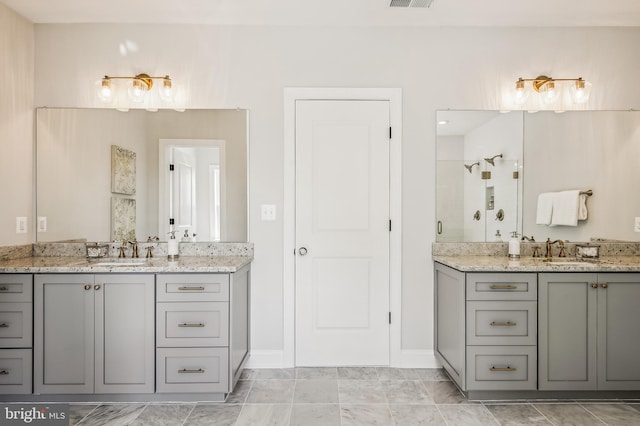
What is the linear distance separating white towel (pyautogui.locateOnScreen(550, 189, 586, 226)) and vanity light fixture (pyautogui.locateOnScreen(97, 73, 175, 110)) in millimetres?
3039

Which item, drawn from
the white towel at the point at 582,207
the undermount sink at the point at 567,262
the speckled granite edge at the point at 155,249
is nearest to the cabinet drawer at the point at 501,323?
the undermount sink at the point at 567,262

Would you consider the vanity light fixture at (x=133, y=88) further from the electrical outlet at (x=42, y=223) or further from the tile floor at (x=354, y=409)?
the tile floor at (x=354, y=409)

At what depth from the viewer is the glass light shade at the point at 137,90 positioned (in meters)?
2.84

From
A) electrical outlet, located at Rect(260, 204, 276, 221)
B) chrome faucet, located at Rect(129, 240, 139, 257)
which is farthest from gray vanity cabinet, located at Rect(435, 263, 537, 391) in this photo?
chrome faucet, located at Rect(129, 240, 139, 257)

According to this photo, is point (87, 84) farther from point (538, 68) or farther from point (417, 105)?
point (538, 68)

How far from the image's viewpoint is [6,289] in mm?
2312

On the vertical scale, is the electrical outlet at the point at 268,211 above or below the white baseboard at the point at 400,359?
above

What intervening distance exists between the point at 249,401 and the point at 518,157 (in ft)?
8.59

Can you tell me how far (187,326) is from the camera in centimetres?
233

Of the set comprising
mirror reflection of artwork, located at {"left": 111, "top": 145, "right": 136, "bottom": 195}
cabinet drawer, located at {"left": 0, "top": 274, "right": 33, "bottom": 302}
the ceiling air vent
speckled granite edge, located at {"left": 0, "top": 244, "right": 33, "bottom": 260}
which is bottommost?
cabinet drawer, located at {"left": 0, "top": 274, "right": 33, "bottom": 302}

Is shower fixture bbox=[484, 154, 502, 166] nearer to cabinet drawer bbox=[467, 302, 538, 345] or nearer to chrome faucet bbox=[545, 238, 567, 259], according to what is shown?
chrome faucet bbox=[545, 238, 567, 259]

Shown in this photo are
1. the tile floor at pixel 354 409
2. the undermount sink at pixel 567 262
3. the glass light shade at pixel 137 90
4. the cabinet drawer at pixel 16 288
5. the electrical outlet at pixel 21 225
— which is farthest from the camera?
the glass light shade at pixel 137 90

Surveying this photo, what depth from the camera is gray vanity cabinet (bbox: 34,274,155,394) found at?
2326mm

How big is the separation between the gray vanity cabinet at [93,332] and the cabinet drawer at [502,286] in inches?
78.3
